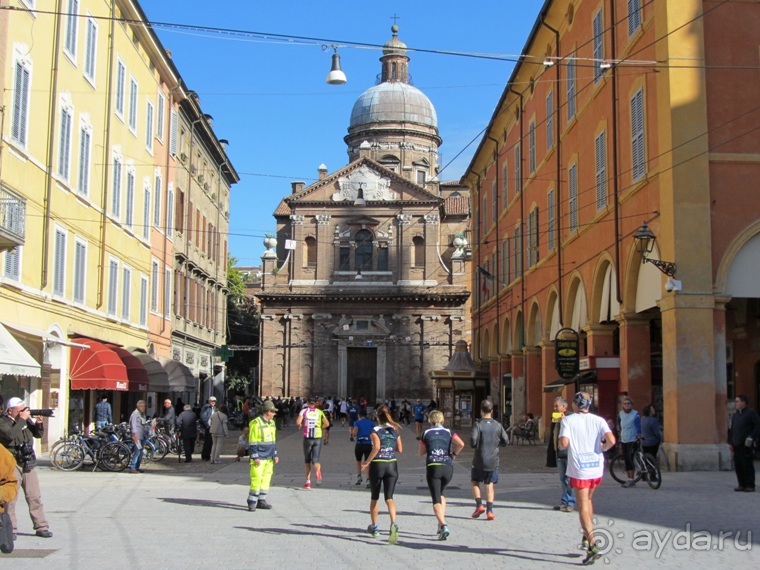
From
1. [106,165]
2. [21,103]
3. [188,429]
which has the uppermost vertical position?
[106,165]

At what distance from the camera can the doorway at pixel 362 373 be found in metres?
70.7

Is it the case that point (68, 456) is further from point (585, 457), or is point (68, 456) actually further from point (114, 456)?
point (585, 457)

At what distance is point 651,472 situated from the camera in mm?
16391

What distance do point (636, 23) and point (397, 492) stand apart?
11.4m

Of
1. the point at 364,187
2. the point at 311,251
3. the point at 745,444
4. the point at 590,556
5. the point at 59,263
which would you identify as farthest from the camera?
the point at 311,251

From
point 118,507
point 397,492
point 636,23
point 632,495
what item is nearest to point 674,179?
point 636,23

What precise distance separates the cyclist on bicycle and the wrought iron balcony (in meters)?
11.2

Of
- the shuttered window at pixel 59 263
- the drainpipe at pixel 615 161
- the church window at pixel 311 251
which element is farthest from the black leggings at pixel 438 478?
the church window at pixel 311 251

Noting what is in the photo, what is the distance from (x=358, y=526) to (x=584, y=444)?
11.5ft

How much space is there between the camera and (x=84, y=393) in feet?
92.9

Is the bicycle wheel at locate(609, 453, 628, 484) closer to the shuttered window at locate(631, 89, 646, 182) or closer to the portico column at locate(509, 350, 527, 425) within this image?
the shuttered window at locate(631, 89, 646, 182)

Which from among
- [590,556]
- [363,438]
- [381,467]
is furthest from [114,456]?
[590,556]

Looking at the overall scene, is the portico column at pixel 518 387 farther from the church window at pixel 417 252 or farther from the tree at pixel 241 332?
the tree at pixel 241 332

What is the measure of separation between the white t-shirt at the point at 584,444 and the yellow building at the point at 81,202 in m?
11.4
